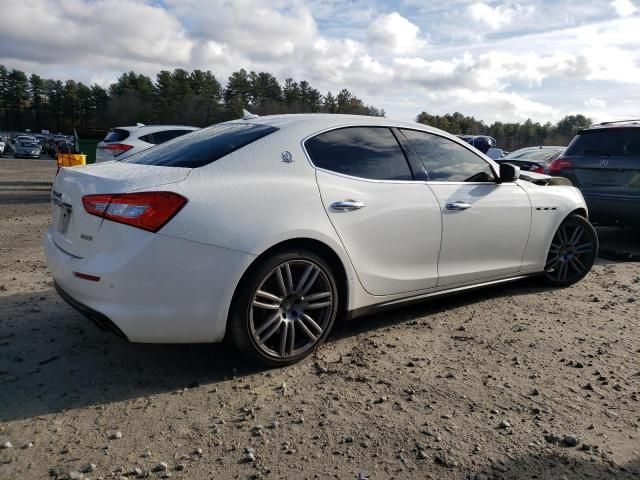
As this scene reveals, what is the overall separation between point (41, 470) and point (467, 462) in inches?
73.2

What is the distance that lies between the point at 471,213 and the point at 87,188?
8.87 feet

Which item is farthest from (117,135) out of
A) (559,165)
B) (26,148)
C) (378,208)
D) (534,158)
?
(26,148)

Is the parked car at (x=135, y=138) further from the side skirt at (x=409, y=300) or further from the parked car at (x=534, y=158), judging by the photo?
the side skirt at (x=409, y=300)

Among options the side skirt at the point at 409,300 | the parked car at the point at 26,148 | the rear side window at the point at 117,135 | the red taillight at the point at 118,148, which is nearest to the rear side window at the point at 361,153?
the side skirt at the point at 409,300

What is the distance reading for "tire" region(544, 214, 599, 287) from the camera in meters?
5.02

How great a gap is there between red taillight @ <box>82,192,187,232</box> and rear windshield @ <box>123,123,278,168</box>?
37cm

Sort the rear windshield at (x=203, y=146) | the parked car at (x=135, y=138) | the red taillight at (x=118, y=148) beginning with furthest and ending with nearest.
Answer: the parked car at (x=135, y=138) → the red taillight at (x=118, y=148) → the rear windshield at (x=203, y=146)

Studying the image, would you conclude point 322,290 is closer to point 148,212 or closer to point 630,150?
point 148,212

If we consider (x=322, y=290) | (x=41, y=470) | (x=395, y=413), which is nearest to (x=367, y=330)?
(x=322, y=290)

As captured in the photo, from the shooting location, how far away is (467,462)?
2.41m

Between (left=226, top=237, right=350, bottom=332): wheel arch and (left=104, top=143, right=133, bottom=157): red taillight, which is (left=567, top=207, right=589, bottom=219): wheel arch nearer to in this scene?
(left=226, top=237, right=350, bottom=332): wheel arch

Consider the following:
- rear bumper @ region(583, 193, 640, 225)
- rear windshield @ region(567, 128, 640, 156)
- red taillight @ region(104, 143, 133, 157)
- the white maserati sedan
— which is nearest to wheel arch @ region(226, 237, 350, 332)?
the white maserati sedan

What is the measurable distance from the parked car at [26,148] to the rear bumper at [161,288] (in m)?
36.5

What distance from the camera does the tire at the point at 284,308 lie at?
3.06 metres
